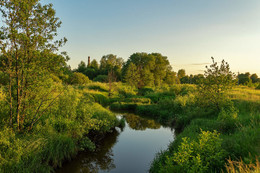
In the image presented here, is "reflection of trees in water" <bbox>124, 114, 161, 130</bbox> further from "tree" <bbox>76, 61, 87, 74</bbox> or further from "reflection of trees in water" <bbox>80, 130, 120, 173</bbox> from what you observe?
"tree" <bbox>76, 61, 87, 74</bbox>

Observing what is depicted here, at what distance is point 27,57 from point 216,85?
458 inches

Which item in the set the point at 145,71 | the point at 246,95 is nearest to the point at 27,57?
the point at 246,95

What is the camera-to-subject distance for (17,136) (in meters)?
6.80

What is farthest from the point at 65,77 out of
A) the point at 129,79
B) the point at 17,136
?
the point at 129,79

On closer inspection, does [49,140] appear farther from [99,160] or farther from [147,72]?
[147,72]

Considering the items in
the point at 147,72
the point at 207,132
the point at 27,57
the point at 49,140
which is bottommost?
the point at 49,140

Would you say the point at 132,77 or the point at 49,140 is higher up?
the point at 132,77

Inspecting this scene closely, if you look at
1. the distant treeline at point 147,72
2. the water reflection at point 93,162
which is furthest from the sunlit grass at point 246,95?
the distant treeline at point 147,72

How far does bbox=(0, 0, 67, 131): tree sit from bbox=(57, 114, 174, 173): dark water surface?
3.09m

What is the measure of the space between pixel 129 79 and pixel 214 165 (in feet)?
114

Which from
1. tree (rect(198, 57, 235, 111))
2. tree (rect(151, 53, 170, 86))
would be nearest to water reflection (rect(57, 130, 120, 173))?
tree (rect(198, 57, 235, 111))

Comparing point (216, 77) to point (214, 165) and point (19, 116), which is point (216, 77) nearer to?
point (214, 165)

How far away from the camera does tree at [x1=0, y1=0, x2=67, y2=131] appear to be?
21.1 feet

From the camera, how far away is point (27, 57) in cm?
681
